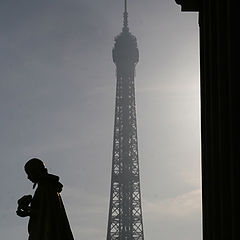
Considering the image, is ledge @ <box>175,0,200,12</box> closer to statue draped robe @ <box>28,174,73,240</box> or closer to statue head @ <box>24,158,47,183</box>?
statue head @ <box>24,158,47,183</box>

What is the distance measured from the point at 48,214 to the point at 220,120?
3.02 meters

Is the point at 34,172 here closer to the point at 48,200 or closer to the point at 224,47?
the point at 48,200

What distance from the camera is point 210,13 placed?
1343 cm

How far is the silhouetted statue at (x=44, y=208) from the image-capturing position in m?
10.9

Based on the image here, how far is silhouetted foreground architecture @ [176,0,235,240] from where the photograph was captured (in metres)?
10.8

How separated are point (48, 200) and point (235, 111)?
292 centimetres

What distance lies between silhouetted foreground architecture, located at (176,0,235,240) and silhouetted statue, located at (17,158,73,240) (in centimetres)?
239

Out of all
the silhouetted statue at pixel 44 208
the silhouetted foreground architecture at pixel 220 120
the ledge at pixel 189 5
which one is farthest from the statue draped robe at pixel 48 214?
the ledge at pixel 189 5

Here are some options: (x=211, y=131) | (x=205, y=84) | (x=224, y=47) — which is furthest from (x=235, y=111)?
(x=205, y=84)

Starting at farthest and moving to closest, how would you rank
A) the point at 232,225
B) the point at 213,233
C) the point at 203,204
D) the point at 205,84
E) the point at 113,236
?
the point at 113,236 < the point at 203,204 < the point at 205,84 < the point at 213,233 < the point at 232,225

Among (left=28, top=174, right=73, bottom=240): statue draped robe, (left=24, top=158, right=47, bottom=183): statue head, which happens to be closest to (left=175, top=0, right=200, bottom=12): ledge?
(left=24, top=158, right=47, bottom=183): statue head

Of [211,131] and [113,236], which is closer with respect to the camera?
[211,131]

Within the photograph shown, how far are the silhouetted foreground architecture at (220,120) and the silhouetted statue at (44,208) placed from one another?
2.39 meters

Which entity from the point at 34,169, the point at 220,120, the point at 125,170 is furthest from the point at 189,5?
the point at 125,170
